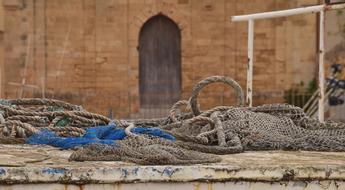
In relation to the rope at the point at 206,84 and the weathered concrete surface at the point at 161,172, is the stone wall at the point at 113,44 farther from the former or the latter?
the weathered concrete surface at the point at 161,172

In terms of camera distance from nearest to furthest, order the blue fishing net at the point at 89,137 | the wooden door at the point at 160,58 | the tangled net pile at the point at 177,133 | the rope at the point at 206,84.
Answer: the tangled net pile at the point at 177,133
the blue fishing net at the point at 89,137
the rope at the point at 206,84
the wooden door at the point at 160,58

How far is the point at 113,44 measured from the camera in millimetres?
19578

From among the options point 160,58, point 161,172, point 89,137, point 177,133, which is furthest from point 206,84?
point 160,58

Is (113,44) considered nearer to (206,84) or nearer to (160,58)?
(160,58)

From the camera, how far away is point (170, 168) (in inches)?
162

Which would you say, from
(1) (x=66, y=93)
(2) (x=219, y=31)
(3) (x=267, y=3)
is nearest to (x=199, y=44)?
(2) (x=219, y=31)

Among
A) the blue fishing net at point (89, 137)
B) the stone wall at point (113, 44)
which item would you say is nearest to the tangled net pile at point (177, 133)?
the blue fishing net at point (89, 137)

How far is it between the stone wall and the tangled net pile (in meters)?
13.1

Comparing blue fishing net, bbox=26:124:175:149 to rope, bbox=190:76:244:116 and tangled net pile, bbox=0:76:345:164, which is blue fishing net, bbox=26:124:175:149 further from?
rope, bbox=190:76:244:116

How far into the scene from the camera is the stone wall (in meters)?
19.4

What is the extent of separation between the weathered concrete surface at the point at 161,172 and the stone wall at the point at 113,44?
49.1 feet

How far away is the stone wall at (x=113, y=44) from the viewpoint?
63.5 ft

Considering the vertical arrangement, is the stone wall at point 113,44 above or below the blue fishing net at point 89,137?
above

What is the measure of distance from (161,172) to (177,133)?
1.10 metres
